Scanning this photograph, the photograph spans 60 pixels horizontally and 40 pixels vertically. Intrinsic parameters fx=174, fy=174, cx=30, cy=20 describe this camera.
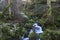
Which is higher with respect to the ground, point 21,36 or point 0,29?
point 0,29

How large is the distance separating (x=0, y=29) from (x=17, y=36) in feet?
2.19

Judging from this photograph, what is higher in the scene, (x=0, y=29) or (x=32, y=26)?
(x=0, y=29)

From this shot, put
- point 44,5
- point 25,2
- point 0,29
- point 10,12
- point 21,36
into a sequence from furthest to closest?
point 25,2
point 44,5
point 10,12
point 21,36
point 0,29

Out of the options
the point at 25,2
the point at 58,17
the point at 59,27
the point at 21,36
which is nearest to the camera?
the point at 21,36

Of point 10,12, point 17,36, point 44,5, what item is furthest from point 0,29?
point 44,5

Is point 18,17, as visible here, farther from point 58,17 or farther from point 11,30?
point 11,30

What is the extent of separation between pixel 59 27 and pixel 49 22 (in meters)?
0.58

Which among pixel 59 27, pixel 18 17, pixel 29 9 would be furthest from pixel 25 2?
pixel 59 27

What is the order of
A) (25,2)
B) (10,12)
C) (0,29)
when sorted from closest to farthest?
(0,29), (10,12), (25,2)

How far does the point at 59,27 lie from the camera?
7195mm

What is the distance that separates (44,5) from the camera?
10.2 meters

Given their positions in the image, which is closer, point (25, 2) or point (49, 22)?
point (49, 22)

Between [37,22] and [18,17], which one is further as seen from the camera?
[18,17]

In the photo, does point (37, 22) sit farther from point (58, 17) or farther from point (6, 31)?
point (6, 31)
